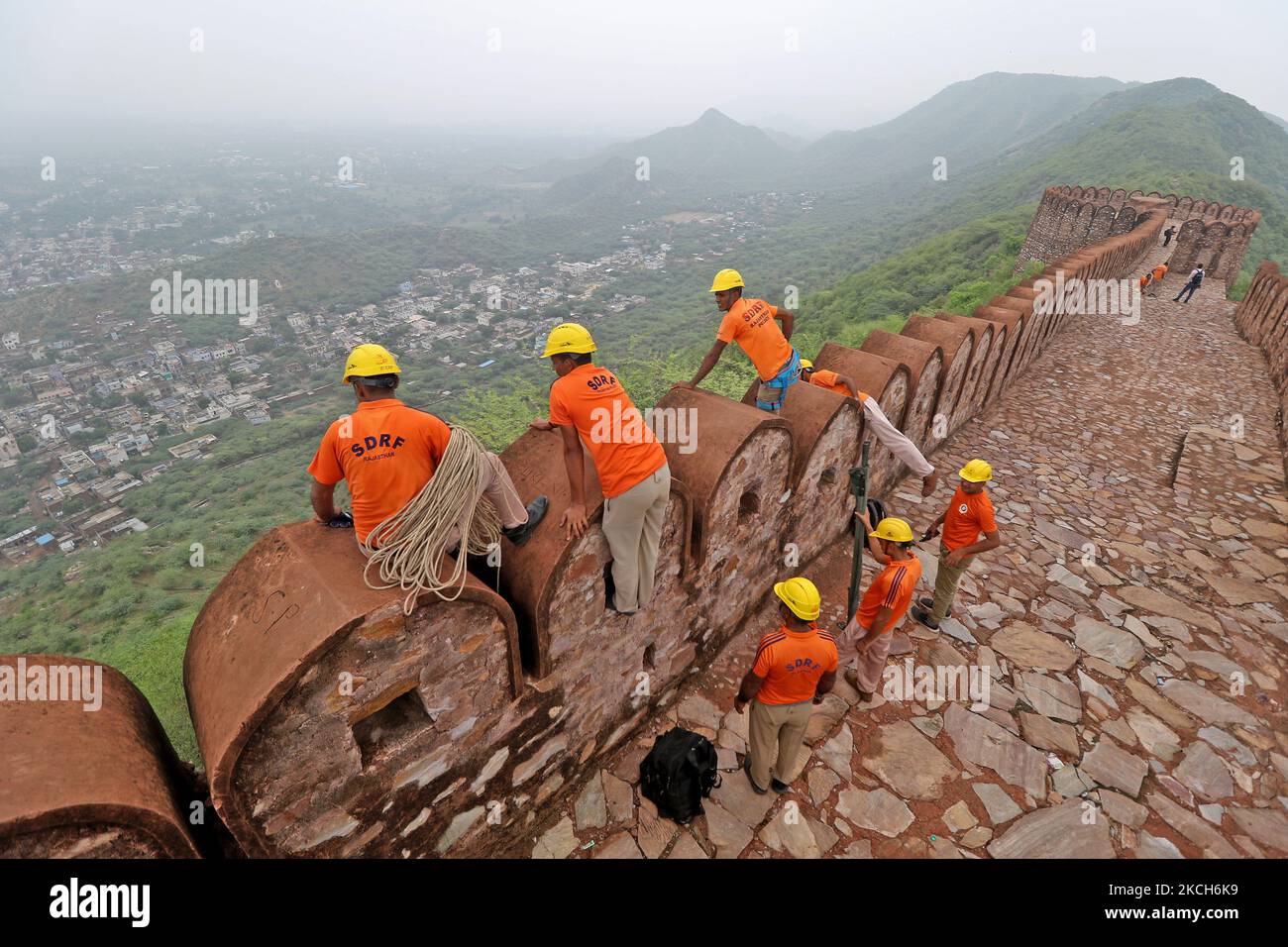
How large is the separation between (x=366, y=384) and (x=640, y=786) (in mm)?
2907

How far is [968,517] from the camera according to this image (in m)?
4.62

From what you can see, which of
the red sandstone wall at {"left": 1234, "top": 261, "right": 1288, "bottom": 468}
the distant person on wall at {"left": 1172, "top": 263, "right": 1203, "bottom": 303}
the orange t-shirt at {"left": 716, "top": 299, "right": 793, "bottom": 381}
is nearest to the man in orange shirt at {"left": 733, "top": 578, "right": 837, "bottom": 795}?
the orange t-shirt at {"left": 716, "top": 299, "right": 793, "bottom": 381}

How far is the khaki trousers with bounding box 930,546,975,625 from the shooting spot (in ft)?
15.6

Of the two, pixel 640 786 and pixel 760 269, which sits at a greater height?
pixel 760 269

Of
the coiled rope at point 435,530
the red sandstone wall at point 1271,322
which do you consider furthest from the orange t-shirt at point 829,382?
the red sandstone wall at point 1271,322

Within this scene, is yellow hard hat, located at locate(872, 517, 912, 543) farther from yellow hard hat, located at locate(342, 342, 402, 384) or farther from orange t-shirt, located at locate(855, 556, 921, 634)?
yellow hard hat, located at locate(342, 342, 402, 384)

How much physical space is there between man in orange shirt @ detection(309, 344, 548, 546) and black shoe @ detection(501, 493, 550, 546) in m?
0.38

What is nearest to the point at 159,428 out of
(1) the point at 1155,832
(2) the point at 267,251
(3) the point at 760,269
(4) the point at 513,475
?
(2) the point at 267,251

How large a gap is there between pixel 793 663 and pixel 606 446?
1.55 meters

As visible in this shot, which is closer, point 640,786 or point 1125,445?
point 640,786

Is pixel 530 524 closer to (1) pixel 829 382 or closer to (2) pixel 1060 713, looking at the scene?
(1) pixel 829 382

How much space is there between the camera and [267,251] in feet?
237

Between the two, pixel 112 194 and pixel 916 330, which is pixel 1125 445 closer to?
pixel 916 330

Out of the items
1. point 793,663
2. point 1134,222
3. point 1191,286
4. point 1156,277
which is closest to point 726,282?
point 793,663
